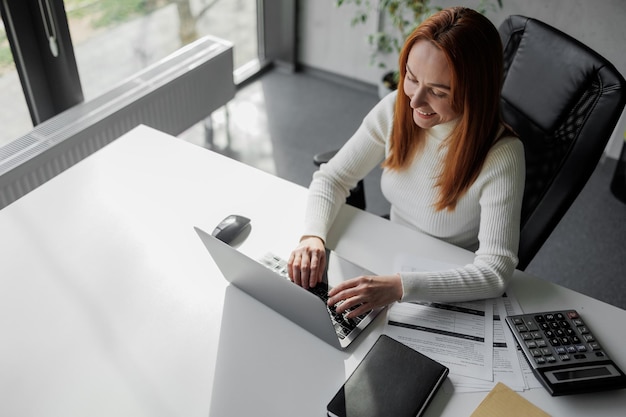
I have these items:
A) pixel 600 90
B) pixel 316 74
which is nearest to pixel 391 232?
pixel 600 90

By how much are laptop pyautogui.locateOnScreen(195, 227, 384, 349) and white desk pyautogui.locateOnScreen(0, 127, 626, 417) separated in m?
0.03

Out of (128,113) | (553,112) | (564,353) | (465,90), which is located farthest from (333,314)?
(128,113)

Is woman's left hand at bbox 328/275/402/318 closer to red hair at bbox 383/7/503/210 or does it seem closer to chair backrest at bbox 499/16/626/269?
red hair at bbox 383/7/503/210

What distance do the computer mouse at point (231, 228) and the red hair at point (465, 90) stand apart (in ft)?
1.51

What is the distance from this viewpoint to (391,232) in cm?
140

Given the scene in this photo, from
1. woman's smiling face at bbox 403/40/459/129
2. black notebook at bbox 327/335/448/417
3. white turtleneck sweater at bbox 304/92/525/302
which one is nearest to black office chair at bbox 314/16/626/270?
white turtleneck sweater at bbox 304/92/525/302

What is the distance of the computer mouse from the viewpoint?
4.42ft

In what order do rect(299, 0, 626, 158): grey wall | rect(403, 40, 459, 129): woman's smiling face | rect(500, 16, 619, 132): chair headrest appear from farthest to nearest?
rect(299, 0, 626, 158): grey wall, rect(500, 16, 619, 132): chair headrest, rect(403, 40, 459, 129): woman's smiling face

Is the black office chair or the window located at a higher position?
the black office chair

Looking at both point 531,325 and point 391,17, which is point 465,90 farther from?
point 391,17

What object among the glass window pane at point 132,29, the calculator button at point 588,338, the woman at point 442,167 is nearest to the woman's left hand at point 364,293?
the woman at point 442,167

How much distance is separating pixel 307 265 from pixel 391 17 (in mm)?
2231

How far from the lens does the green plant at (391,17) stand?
279 cm

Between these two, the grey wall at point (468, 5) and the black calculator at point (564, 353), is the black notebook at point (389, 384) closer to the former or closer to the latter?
the black calculator at point (564, 353)
